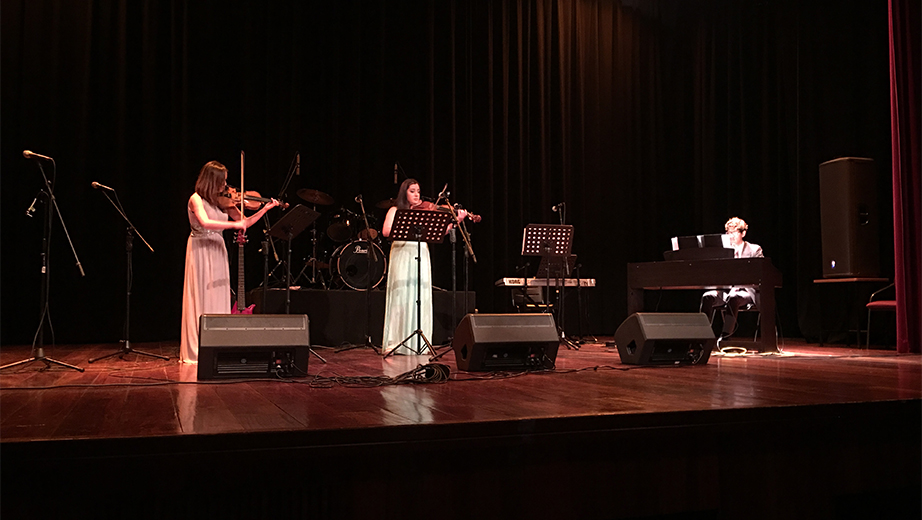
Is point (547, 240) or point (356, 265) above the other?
point (547, 240)

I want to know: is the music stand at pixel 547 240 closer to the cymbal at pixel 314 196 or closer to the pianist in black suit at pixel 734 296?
the pianist in black suit at pixel 734 296

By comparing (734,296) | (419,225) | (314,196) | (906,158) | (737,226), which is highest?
(906,158)

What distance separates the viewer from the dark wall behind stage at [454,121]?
7871mm

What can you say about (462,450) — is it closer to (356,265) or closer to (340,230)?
(356,265)

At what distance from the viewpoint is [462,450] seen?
245cm

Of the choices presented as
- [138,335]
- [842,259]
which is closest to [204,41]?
[138,335]

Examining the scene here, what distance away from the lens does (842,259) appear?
718cm

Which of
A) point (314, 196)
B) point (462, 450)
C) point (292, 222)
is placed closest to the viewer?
point (462, 450)

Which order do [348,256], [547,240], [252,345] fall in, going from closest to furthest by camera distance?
[252,345] → [547,240] → [348,256]

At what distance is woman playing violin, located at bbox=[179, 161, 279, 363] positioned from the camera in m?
5.25

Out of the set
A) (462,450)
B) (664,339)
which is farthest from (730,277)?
(462,450)

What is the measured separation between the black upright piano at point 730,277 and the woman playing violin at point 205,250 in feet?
12.3

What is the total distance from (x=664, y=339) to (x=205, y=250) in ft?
11.0

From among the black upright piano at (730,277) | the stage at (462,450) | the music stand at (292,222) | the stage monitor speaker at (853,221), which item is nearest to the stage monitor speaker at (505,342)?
the stage at (462,450)
